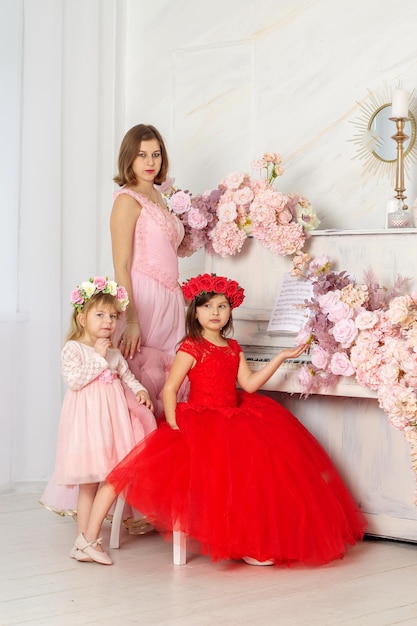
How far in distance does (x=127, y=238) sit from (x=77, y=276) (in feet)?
3.63

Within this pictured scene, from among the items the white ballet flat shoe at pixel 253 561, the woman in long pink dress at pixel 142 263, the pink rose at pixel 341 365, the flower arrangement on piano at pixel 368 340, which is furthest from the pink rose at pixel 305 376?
the white ballet flat shoe at pixel 253 561

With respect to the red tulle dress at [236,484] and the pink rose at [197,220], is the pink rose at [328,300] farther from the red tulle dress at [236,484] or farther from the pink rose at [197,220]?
the pink rose at [197,220]

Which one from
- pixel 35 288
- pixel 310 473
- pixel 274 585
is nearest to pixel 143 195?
pixel 35 288

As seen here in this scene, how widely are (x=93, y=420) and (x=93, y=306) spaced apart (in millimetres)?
432

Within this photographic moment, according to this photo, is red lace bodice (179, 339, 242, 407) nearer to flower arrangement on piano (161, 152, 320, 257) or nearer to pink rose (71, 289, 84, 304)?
pink rose (71, 289, 84, 304)

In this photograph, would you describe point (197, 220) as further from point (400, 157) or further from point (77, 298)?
point (400, 157)

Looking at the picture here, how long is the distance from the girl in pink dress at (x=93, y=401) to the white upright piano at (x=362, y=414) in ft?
1.80

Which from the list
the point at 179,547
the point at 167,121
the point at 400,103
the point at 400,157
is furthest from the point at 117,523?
the point at 167,121

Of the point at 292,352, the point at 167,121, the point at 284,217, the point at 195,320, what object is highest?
the point at 167,121

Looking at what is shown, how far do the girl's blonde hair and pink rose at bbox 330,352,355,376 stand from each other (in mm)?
828

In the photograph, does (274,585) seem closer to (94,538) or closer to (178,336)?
(94,538)

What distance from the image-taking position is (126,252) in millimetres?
3867

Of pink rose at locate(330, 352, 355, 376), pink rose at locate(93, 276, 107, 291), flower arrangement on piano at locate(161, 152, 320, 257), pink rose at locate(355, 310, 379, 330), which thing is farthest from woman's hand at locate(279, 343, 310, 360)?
pink rose at locate(93, 276, 107, 291)

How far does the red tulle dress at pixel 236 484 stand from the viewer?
320 centimetres
